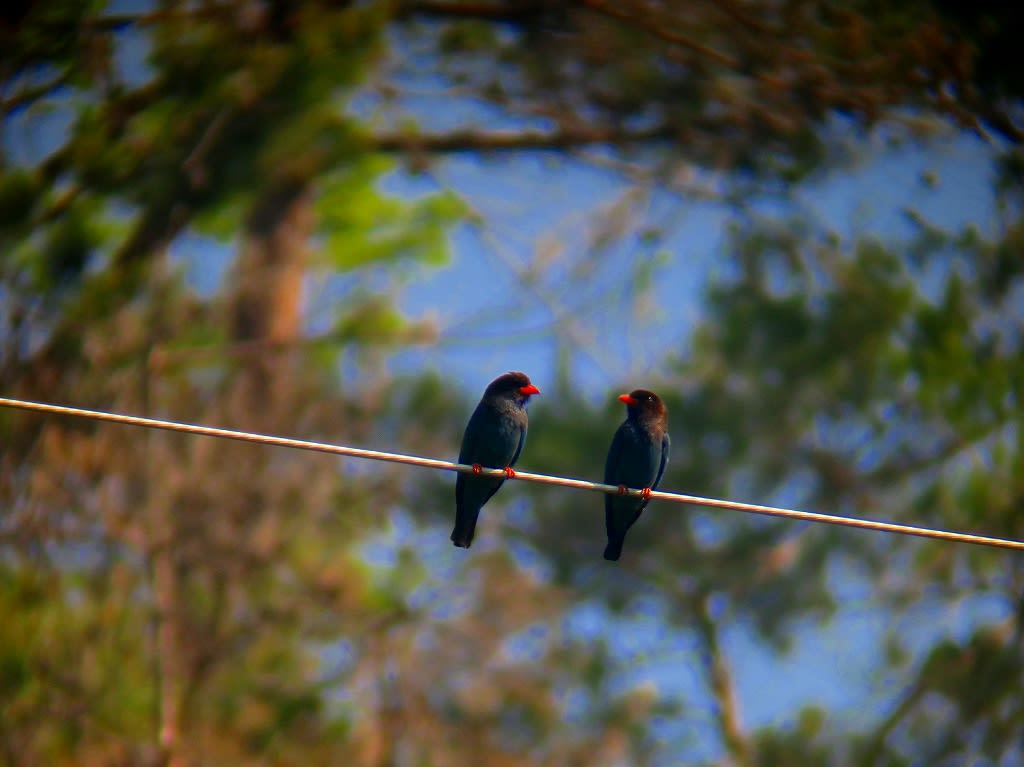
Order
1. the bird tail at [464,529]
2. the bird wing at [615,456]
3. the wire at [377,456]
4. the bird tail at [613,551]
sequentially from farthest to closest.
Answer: the bird wing at [615,456] → the bird tail at [613,551] → the bird tail at [464,529] → the wire at [377,456]

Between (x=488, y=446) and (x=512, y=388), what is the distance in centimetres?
36

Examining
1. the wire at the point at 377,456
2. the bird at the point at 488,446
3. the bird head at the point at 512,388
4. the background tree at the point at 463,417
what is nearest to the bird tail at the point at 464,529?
the bird at the point at 488,446

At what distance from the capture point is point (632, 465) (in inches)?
259

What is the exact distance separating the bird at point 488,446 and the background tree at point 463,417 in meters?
6.35

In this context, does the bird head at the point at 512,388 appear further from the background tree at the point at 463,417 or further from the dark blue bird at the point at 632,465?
the background tree at the point at 463,417

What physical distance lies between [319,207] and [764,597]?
334 inches

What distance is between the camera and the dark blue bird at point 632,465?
6.55 meters

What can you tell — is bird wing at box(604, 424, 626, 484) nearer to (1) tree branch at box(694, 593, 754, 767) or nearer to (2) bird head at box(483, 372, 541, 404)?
(2) bird head at box(483, 372, 541, 404)

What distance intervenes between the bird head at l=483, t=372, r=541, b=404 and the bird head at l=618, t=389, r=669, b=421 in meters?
0.58

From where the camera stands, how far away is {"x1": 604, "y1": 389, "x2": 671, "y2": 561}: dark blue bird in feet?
21.5

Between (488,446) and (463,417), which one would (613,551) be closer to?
(488,446)

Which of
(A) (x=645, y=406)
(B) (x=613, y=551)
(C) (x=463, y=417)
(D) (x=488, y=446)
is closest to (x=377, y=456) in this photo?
(D) (x=488, y=446)

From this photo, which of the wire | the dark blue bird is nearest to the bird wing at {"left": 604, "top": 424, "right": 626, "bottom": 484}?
the dark blue bird

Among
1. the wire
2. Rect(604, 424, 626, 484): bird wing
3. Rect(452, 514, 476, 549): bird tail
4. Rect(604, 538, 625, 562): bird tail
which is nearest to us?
the wire
